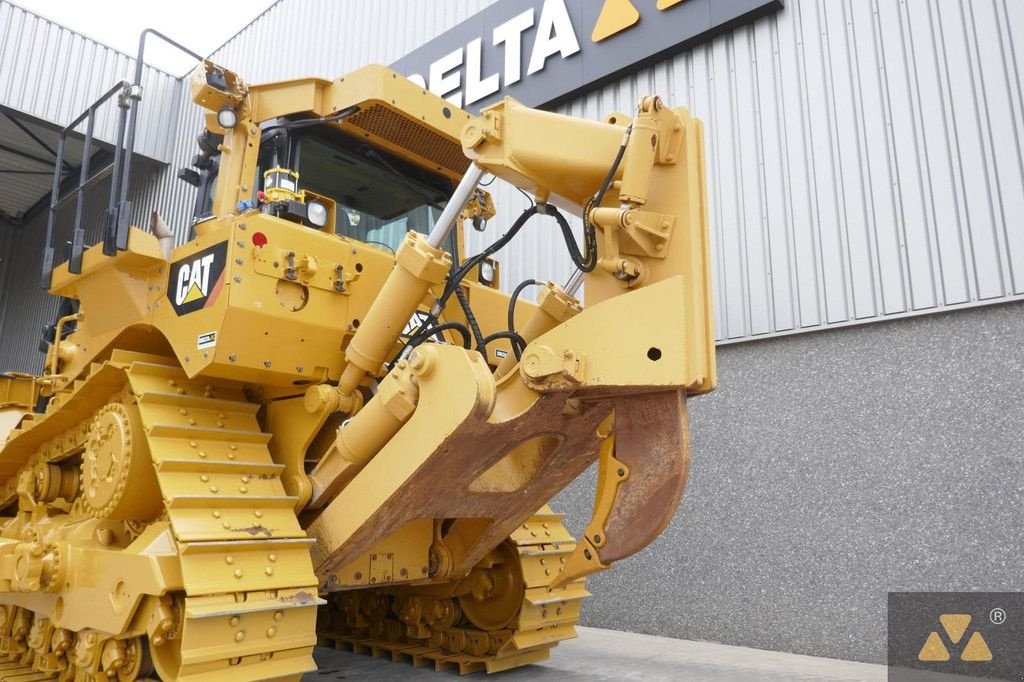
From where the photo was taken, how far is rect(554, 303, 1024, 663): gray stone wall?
200 inches

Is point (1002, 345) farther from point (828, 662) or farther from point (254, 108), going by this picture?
point (254, 108)

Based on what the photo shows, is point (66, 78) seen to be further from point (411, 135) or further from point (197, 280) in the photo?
point (197, 280)

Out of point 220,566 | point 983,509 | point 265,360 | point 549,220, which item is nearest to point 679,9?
point 549,220

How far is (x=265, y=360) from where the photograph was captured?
3754mm

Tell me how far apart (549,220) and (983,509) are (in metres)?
4.87

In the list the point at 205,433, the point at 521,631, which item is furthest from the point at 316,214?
the point at 521,631

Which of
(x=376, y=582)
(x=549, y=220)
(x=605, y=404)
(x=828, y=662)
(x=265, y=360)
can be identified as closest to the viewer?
(x=605, y=404)

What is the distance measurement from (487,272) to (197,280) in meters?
2.00

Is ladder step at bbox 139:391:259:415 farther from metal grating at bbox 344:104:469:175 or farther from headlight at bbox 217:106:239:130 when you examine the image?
metal grating at bbox 344:104:469:175

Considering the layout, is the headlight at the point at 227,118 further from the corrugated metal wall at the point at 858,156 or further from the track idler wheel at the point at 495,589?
the corrugated metal wall at the point at 858,156

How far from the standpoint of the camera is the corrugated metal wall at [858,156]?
208 inches

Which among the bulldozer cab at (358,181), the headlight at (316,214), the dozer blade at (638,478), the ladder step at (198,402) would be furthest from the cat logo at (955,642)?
the headlight at (316,214)

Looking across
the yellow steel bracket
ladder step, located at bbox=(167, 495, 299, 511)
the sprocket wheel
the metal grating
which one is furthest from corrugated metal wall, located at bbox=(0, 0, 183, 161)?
the yellow steel bracket

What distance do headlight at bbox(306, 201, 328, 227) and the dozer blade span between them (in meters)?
1.97
